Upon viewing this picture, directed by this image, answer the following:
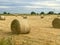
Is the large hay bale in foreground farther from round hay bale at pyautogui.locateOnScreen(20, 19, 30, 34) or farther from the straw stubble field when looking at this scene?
the straw stubble field

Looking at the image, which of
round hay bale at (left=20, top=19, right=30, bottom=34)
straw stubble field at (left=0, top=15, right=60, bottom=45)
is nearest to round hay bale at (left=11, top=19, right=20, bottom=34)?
round hay bale at (left=20, top=19, right=30, bottom=34)

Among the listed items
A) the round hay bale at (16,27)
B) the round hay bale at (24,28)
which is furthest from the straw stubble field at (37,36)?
the round hay bale at (16,27)

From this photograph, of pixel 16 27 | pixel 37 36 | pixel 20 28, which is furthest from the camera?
pixel 16 27

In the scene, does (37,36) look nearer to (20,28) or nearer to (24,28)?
(24,28)

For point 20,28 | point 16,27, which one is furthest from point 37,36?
point 16,27

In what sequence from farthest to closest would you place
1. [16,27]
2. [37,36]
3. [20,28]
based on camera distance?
[16,27], [20,28], [37,36]

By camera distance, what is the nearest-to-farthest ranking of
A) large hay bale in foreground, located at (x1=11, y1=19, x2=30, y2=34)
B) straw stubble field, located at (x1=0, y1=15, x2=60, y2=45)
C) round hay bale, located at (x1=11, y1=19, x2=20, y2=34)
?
straw stubble field, located at (x1=0, y1=15, x2=60, y2=45), large hay bale in foreground, located at (x1=11, y1=19, x2=30, y2=34), round hay bale, located at (x1=11, y1=19, x2=20, y2=34)

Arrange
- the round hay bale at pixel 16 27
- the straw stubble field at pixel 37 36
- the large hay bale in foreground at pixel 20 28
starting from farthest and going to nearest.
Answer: the round hay bale at pixel 16 27
the large hay bale in foreground at pixel 20 28
the straw stubble field at pixel 37 36

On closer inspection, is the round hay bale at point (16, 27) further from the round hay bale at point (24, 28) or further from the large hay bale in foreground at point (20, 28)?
the round hay bale at point (24, 28)

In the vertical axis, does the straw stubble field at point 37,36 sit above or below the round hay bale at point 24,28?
below

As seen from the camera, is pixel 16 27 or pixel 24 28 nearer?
pixel 24 28

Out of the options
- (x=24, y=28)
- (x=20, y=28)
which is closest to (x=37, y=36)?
(x=24, y=28)

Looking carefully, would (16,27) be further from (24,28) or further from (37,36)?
(37,36)

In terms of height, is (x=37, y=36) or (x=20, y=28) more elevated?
(x=20, y=28)
